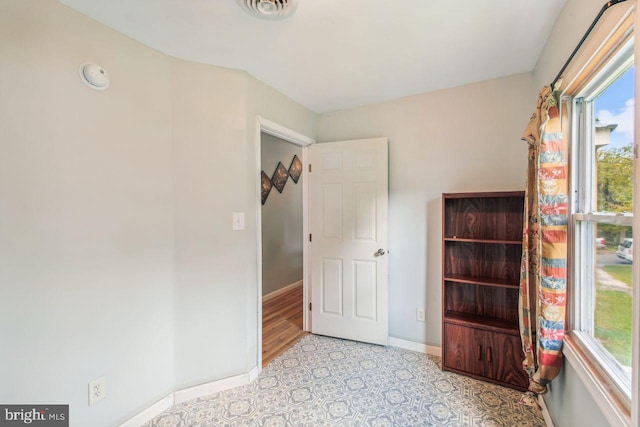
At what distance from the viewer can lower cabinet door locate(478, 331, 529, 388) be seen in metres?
1.89

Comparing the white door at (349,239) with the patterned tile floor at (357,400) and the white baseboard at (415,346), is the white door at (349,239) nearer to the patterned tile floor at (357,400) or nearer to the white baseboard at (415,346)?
the white baseboard at (415,346)

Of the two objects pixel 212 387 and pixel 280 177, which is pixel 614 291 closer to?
pixel 212 387

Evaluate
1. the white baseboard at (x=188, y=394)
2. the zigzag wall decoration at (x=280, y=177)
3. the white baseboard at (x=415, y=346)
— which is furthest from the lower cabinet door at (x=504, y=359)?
the zigzag wall decoration at (x=280, y=177)

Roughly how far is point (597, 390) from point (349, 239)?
1.83m

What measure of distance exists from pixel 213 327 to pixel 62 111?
1514mm

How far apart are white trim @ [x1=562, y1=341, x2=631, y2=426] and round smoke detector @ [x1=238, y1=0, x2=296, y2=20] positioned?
6.64 ft

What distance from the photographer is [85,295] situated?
141 centimetres

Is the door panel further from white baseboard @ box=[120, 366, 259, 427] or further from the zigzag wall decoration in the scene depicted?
the zigzag wall decoration

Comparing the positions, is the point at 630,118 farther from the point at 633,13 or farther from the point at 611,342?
the point at 611,342

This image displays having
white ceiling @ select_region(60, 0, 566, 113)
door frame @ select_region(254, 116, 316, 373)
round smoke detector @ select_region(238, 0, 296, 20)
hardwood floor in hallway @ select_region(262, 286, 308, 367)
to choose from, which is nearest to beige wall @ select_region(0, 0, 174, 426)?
white ceiling @ select_region(60, 0, 566, 113)

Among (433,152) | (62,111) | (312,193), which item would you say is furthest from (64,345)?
(433,152)

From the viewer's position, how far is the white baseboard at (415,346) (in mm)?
2368

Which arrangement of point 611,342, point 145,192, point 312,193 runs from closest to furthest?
1. point 611,342
2. point 145,192
3. point 312,193

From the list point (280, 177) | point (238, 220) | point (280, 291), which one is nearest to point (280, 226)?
point (280, 177)
